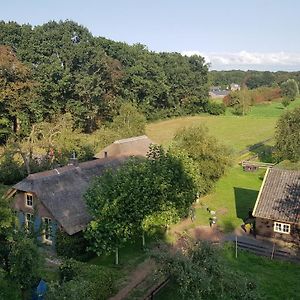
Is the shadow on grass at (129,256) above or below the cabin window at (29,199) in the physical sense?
below

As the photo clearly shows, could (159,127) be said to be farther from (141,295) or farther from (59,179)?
(141,295)

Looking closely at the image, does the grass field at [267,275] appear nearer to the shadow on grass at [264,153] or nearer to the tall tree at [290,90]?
the shadow on grass at [264,153]

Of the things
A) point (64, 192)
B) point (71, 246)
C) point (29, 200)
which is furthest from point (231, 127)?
point (71, 246)

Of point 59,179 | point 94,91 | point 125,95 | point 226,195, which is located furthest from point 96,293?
point 125,95

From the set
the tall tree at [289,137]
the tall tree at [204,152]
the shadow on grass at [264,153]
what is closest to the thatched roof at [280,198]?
the tall tree at [204,152]

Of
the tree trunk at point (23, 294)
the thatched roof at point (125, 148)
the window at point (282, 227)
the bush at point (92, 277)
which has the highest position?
the thatched roof at point (125, 148)

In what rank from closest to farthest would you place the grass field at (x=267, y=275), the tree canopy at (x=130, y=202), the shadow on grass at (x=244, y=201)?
the grass field at (x=267, y=275)
the tree canopy at (x=130, y=202)
the shadow on grass at (x=244, y=201)
